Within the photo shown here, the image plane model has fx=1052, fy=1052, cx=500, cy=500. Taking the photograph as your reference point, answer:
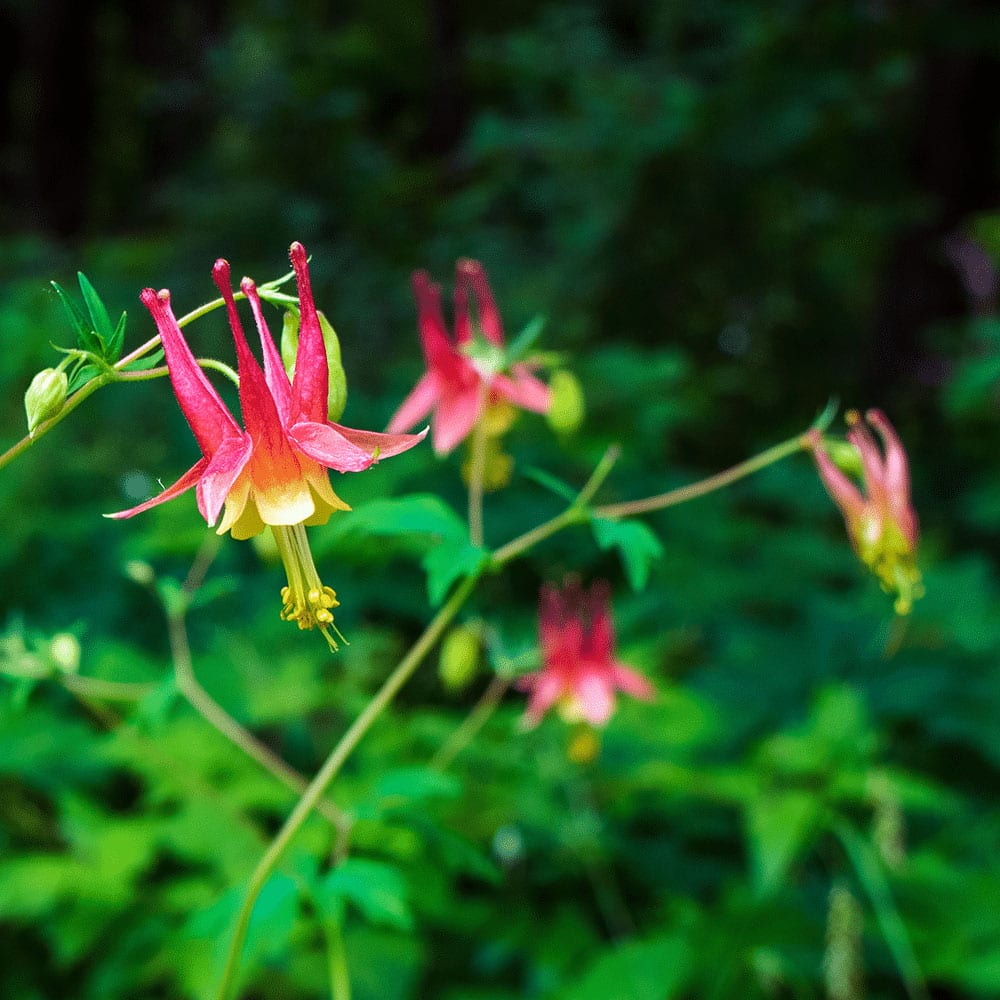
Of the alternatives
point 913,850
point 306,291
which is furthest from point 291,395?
point 913,850

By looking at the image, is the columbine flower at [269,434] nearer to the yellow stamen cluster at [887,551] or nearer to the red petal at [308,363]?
the red petal at [308,363]

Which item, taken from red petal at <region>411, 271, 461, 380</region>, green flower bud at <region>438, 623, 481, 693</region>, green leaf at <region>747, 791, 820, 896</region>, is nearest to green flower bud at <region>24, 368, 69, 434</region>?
red petal at <region>411, 271, 461, 380</region>

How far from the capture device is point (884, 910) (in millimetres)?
1905

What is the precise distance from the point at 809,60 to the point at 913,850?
11.3 feet

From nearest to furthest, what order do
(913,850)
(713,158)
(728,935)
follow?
(728,935)
(913,850)
(713,158)

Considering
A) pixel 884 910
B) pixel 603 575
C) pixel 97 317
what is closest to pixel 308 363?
pixel 97 317

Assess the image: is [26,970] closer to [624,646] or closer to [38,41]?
[624,646]

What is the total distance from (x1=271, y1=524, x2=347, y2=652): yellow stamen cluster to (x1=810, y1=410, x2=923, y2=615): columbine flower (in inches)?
21.7

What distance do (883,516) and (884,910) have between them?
1.16 m

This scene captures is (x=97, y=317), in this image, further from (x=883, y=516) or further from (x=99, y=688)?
(x=99, y=688)

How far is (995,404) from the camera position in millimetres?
3705

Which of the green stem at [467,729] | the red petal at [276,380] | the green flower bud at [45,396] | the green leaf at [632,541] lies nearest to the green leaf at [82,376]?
the green flower bud at [45,396]

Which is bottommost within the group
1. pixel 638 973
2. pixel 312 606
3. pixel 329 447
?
pixel 638 973

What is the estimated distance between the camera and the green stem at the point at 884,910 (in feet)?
6.11
